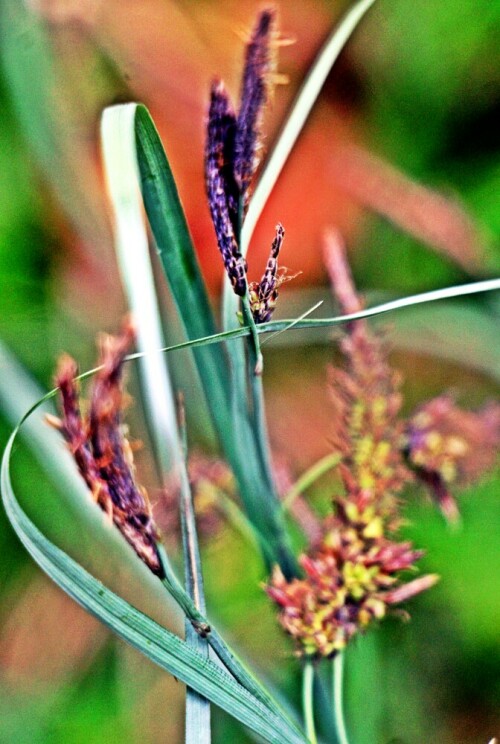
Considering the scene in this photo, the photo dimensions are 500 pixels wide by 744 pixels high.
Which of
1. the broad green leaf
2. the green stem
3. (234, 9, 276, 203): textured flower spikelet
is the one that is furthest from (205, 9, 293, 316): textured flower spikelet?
the green stem

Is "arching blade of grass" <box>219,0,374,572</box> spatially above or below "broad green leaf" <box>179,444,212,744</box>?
above

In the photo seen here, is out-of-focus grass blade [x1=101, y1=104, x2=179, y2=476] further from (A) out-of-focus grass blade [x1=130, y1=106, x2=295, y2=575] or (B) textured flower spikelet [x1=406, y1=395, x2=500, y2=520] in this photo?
(B) textured flower spikelet [x1=406, y1=395, x2=500, y2=520]

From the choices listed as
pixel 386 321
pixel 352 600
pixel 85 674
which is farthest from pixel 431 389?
pixel 85 674

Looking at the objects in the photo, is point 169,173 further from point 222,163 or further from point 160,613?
point 160,613

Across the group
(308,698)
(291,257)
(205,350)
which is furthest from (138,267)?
(308,698)

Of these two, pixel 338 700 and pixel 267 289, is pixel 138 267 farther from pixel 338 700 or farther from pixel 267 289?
pixel 338 700

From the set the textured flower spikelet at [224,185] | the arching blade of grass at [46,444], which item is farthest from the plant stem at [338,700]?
the textured flower spikelet at [224,185]
